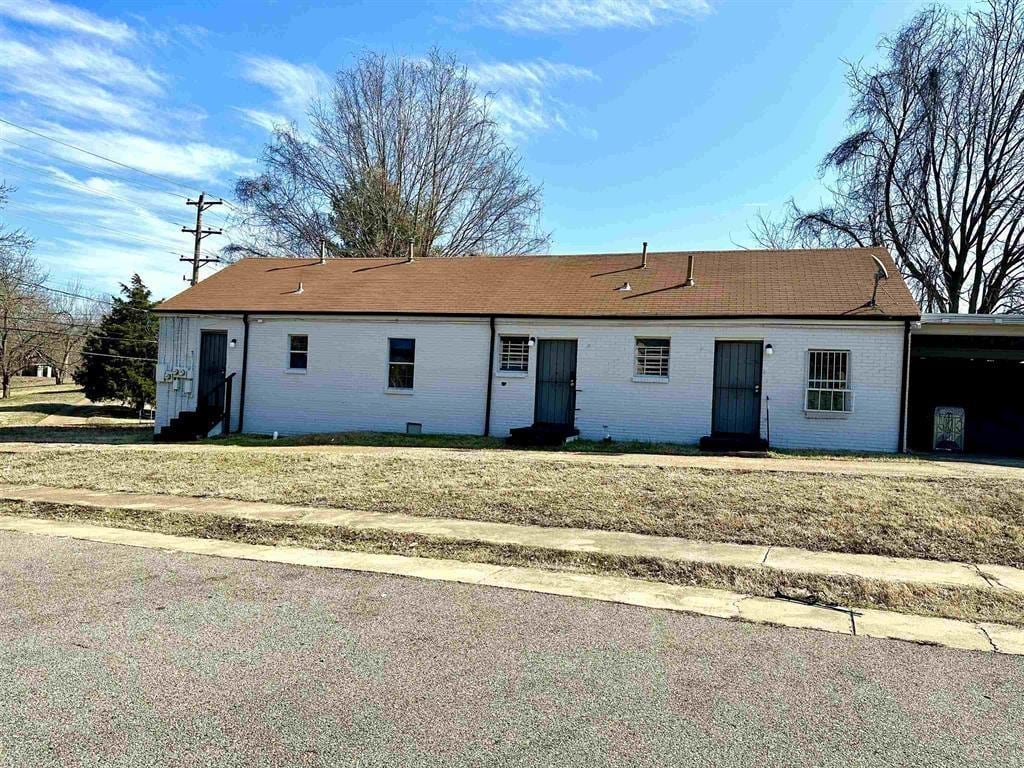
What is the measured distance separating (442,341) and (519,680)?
47.4ft

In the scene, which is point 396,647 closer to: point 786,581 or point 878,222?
point 786,581

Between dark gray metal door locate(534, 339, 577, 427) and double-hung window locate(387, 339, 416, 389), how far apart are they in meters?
3.26

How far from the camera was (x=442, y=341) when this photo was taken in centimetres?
1830

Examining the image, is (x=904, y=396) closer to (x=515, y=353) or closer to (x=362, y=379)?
(x=515, y=353)

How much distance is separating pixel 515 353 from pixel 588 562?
11.1 metres

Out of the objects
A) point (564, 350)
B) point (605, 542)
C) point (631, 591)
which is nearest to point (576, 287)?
point (564, 350)

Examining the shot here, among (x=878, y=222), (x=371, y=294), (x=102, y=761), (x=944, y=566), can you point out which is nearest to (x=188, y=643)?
(x=102, y=761)

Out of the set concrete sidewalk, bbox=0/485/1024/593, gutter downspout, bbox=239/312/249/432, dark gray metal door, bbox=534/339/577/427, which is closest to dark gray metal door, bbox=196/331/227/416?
gutter downspout, bbox=239/312/249/432

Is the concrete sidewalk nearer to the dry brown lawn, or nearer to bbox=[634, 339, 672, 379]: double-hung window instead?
the dry brown lawn

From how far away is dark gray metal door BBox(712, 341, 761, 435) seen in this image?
16.2 m

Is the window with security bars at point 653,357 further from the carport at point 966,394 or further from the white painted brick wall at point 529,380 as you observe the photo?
the carport at point 966,394

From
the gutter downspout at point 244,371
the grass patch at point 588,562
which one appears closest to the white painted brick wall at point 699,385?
the gutter downspout at point 244,371

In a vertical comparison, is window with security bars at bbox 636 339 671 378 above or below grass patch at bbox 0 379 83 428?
above

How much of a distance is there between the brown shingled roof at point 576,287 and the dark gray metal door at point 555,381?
2.64 feet
